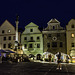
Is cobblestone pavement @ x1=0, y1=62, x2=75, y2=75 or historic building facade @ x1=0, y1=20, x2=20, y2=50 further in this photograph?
historic building facade @ x1=0, y1=20, x2=20, y2=50

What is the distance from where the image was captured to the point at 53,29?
144 feet

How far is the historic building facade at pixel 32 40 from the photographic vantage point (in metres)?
44.8

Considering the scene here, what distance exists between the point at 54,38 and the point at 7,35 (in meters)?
14.9

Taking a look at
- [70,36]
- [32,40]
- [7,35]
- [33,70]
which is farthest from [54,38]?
[33,70]

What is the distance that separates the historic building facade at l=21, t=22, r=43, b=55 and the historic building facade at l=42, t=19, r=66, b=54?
1.59 m

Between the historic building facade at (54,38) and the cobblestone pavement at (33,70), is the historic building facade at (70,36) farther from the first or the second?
the cobblestone pavement at (33,70)

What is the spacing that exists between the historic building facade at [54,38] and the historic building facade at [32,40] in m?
1.59

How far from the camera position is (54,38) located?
43.8 m

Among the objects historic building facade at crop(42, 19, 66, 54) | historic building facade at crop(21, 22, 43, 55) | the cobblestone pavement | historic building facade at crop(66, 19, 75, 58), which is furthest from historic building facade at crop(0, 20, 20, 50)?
the cobblestone pavement

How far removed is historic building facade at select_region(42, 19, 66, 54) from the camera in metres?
43.2

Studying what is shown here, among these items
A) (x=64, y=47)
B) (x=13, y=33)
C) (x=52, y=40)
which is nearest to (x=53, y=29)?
(x=52, y=40)

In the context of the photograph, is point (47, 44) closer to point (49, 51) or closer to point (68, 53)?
point (49, 51)

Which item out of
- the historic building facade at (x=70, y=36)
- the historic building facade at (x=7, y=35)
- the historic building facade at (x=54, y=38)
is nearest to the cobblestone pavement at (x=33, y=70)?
the historic building facade at (x=70, y=36)

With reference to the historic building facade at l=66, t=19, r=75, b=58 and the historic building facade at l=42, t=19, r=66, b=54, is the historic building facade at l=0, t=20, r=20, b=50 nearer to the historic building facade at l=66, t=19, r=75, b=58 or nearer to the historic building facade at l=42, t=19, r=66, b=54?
the historic building facade at l=42, t=19, r=66, b=54
